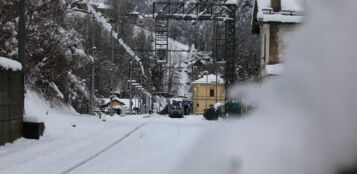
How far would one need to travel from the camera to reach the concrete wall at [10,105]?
20500mm

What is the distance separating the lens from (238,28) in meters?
43.1

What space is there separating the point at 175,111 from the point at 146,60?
6.18 metres

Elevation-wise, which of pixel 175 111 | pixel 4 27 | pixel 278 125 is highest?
pixel 4 27

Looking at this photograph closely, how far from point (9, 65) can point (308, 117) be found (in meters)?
20.8

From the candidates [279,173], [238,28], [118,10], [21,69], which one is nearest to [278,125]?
[279,173]

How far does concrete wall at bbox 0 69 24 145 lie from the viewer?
20.5 metres

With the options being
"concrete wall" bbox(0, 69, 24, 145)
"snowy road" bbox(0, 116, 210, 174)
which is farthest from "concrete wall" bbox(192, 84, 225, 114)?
"snowy road" bbox(0, 116, 210, 174)

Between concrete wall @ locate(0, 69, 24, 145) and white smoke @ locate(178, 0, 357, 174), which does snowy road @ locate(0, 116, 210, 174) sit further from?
white smoke @ locate(178, 0, 357, 174)

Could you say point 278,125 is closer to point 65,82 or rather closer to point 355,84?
point 355,84

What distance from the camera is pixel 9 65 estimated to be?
Result: 70.6ft

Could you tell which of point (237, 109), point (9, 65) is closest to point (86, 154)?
point (9, 65)

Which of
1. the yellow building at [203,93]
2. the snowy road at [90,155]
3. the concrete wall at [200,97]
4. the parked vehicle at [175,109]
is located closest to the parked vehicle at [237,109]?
the snowy road at [90,155]

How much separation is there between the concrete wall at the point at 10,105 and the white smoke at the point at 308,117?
61.8 ft

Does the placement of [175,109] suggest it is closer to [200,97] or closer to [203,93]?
[203,93]
